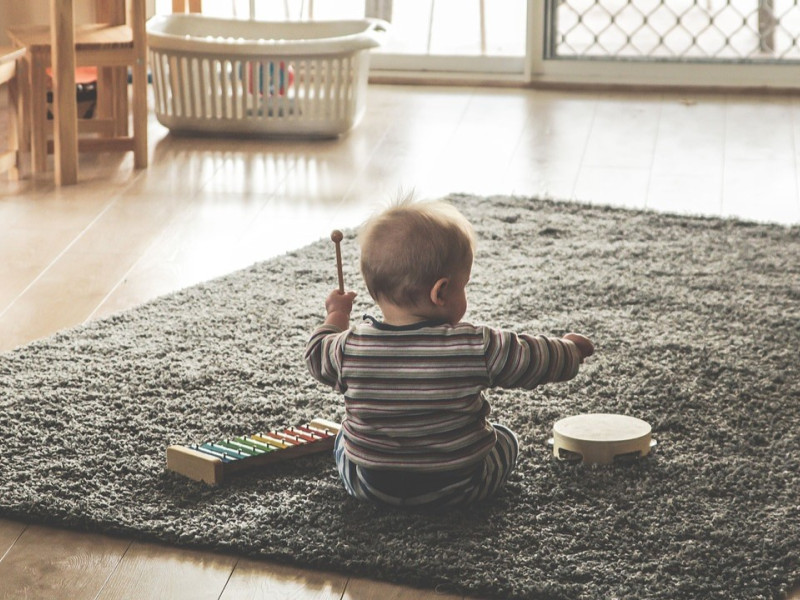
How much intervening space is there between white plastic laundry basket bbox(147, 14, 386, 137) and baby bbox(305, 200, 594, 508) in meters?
2.02

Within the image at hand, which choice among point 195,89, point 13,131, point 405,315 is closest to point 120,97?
point 195,89

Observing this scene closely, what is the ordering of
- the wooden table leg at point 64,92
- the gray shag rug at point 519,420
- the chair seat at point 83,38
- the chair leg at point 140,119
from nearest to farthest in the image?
the gray shag rug at point 519,420, the wooden table leg at point 64,92, the chair seat at point 83,38, the chair leg at point 140,119

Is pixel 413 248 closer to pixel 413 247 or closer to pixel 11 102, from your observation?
pixel 413 247

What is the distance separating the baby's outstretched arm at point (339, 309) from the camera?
153 centimetres

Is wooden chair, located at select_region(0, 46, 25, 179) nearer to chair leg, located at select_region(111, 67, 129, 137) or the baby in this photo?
chair leg, located at select_region(111, 67, 129, 137)

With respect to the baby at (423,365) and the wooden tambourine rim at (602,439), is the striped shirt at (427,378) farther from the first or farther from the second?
the wooden tambourine rim at (602,439)

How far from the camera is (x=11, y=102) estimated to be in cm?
312

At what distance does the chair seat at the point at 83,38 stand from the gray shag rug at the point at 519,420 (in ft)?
2.99

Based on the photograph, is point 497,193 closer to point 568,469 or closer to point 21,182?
point 21,182

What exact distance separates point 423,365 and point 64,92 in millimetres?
1890

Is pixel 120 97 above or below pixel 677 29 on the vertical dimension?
below

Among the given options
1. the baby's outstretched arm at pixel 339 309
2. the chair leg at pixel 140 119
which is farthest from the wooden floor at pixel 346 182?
the baby's outstretched arm at pixel 339 309

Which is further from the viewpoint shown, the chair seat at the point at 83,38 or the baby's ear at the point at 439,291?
the chair seat at the point at 83,38

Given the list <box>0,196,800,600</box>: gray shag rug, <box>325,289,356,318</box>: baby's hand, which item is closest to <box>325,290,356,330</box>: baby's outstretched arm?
<box>325,289,356,318</box>: baby's hand
